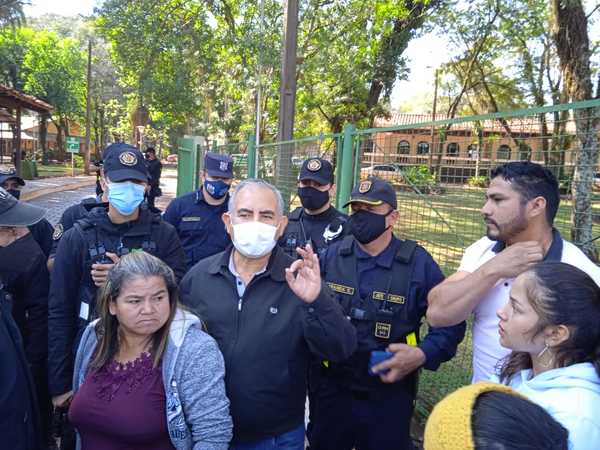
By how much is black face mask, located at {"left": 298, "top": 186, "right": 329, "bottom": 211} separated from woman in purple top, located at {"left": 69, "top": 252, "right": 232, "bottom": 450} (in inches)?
77.3

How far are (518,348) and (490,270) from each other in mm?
447

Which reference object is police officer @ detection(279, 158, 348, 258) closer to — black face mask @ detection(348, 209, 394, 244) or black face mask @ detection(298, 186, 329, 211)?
black face mask @ detection(298, 186, 329, 211)

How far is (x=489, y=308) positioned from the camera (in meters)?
2.17

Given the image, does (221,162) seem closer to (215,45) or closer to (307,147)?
(307,147)

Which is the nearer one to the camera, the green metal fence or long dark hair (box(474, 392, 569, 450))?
long dark hair (box(474, 392, 569, 450))

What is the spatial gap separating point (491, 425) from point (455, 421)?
7 cm

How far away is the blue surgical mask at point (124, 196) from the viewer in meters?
2.84

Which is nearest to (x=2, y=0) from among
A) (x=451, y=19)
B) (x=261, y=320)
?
(x=451, y=19)

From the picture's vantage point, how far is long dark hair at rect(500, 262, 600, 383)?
151cm

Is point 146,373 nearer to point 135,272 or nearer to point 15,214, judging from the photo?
point 135,272

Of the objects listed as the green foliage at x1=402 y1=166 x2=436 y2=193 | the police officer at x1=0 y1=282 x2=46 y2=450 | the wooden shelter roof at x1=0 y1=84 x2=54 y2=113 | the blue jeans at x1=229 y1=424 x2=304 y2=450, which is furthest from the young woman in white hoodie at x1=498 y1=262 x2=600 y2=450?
the wooden shelter roof at x1=0 y1=84 x2=54 y2=113

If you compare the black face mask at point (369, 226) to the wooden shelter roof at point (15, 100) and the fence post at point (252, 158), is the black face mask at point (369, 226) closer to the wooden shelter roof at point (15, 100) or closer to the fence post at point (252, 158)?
the fence post at point (252, 158)

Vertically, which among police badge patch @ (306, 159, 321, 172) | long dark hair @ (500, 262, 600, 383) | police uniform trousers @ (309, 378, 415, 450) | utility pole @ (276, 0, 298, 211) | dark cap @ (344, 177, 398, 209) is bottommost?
police uniform trousers @ (309, 378, 415, 450)

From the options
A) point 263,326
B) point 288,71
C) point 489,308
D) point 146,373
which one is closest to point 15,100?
point 288,71
